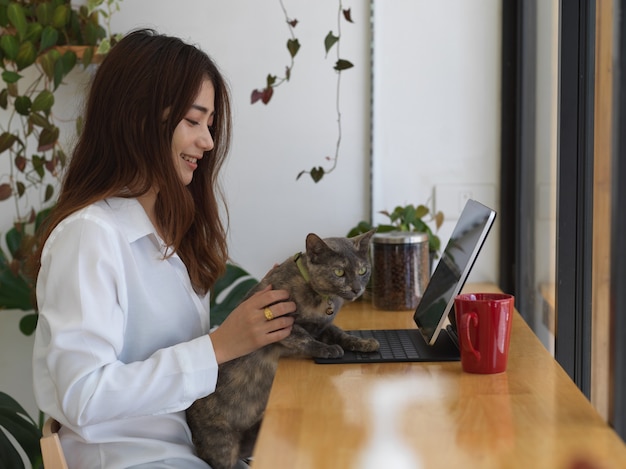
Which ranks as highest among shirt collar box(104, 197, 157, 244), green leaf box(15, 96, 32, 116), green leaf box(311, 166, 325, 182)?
green leaf box(15, 96, 32, 116)

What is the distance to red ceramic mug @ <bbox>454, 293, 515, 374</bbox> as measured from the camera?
122 centimetres

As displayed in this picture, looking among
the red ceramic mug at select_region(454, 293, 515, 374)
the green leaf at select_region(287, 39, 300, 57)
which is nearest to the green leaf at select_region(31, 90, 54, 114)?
the green leaf at select_region(287, 39, 300, 57)

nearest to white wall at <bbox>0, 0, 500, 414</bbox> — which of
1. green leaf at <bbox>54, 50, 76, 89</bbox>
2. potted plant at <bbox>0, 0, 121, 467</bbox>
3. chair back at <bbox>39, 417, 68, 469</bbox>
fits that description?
potted plant at <bbox>0, 0, 121, 467</bbox>

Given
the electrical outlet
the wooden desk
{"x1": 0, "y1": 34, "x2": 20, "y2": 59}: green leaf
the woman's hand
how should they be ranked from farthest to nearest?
the electrical outlet
{"x1": 0, "y1": 34, "x2": 20, "y2": 59}: green leaf
the woman's hand
the wooden desk

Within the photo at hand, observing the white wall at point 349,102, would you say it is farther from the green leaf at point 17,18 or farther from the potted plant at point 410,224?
the green leaf at point 17,18

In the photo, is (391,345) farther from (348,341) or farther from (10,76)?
(10,76)

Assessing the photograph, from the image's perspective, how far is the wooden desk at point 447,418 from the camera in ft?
2.91

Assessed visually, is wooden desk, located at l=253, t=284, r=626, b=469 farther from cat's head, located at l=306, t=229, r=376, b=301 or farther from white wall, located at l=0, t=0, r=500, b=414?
white wall, located at l=0, t=0, r=500, b=414

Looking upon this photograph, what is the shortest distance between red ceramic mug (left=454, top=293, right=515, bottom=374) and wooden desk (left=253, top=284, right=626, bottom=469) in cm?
2

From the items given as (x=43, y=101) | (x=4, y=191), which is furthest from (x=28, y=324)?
(x=43, y=101)

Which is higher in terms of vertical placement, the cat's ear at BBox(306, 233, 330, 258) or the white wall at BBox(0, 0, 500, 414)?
the white wall at BBox(0, 0, 500, 414)

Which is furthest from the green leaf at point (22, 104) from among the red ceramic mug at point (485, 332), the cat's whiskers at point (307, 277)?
the red ceramic mug at point (485, 332)

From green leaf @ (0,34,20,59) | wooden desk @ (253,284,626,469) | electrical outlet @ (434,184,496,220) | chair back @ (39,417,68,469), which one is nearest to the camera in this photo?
wooden desk @ (253,284,626,469)

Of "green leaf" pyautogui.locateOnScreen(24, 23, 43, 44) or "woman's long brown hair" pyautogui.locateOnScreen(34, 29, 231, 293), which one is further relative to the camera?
"green leaf" pyautogui.locateOnScreen(24, 23, 43, 44)
